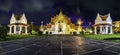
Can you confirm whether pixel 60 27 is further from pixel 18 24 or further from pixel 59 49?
pixel 59 49

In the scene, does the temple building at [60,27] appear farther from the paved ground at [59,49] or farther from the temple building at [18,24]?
the paved ground at [59,49]

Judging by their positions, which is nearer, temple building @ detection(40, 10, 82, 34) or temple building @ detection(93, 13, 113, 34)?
temple building @ detection(93, 13, 113, 34)

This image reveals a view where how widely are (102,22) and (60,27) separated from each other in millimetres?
19351

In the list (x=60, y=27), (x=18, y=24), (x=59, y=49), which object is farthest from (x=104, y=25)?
(x=59, y=49)

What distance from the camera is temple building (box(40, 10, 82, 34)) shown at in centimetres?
8938

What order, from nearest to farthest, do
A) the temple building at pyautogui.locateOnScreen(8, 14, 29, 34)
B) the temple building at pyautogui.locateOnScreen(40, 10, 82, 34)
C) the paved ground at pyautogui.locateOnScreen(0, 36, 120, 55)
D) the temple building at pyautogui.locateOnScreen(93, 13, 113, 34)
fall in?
the paved ground at pyautogui.locateOnScreen(0, 36, 120, 55) → the temple building at pyautogui.locateOnScreen(8, 14, 29, 34) → the temple building at pyautogui.locateOnScreen(93, 13, 113, 34) → the temple building at pyautogui.locateOnScreen(40, 10, 82, 34)

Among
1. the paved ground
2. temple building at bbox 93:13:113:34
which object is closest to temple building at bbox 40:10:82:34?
temple building at bbox 93:13:113:34

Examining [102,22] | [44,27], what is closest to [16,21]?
[44,27]

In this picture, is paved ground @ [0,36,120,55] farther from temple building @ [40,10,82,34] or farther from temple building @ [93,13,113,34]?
temple building @ [40,10,82,34]

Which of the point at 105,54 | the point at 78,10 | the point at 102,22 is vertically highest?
the point at 78,10

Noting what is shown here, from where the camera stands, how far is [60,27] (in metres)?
90.4

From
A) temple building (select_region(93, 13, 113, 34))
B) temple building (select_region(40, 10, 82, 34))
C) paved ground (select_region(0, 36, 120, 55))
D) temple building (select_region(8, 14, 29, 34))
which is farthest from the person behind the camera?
temple building (select_region(40, 10, 82, 34))

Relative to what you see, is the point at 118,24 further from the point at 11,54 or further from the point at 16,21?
the point at 11,54

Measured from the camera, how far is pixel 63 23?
9100cm
